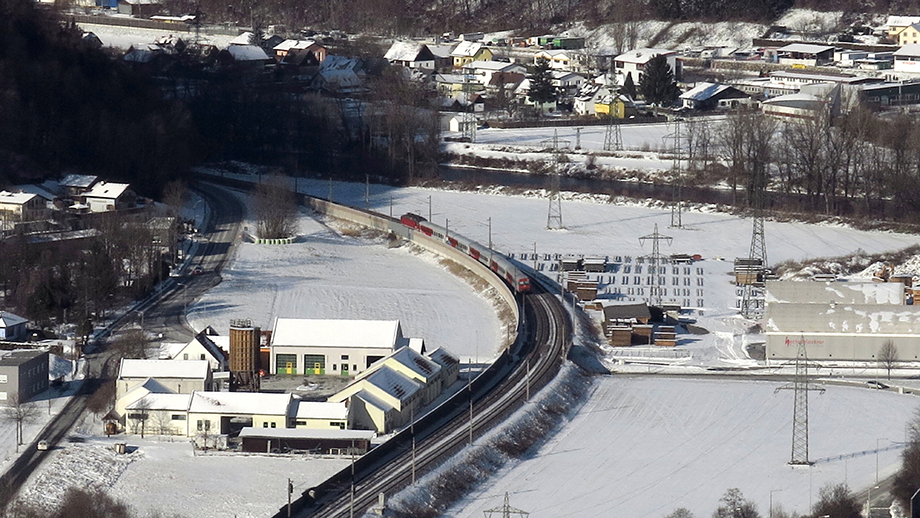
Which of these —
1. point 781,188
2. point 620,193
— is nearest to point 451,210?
point 620,193

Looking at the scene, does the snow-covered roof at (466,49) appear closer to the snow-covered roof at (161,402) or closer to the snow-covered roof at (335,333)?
the snow-covered roof at (335,333)

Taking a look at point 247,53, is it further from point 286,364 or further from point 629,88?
point 286,364

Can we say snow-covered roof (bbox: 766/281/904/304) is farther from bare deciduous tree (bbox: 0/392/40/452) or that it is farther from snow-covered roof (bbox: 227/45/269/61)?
snow-covered roof (bbox: 227/45/269/61)

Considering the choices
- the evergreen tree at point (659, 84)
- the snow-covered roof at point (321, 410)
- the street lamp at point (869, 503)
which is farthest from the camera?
the evergreen tree at point (659, 84)

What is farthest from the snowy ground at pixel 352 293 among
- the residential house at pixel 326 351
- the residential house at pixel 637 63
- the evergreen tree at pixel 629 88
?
the residential house at pixel 637 63

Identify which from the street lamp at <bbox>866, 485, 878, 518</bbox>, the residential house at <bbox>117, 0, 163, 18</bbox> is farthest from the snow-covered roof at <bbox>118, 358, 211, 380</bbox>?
the residential house at <bbox>117, 0, 163, 18</bbox>

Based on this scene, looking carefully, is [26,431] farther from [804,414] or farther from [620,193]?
[620,193]

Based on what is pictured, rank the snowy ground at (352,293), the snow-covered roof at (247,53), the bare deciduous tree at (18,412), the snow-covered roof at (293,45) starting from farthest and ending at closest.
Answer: the snow-covered roof at (293,45)
the snow-covered roof at (247,53)
the snowy ground at (352,293)
the bare deciduous tree at (18,412)
